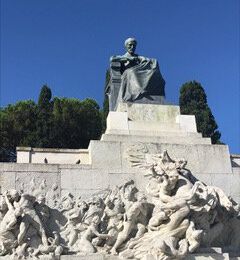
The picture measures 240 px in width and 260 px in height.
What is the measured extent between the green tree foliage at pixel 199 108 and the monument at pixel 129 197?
46.4 ft

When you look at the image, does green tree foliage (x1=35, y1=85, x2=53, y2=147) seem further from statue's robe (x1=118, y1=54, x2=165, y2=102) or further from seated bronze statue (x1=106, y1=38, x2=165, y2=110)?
statue's robe (x1=118, y1=54, x2=165, y2=102)

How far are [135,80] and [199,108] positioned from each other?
618 inches

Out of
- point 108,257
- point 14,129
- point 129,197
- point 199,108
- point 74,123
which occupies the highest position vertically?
point 199,108

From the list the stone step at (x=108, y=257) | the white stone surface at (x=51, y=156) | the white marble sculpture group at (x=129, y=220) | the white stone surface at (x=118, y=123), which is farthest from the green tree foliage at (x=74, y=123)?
the stone step at (x=108, y=257)

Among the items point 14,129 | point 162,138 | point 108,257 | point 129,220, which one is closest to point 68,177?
point 129,220

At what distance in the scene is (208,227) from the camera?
935 cm

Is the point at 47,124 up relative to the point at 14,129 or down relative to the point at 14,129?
up

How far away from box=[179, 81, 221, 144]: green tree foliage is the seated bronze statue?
13.3 meters

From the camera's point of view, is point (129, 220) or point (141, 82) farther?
point (141, 82)

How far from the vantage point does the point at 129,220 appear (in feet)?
30.1

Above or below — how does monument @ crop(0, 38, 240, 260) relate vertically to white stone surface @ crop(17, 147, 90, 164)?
below

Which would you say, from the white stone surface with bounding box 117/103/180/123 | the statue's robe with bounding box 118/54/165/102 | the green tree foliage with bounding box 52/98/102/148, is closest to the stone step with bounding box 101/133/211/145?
the white stone surface with bounding box 117/103/180/123

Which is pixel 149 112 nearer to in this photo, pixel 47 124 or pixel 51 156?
pixel 51 156

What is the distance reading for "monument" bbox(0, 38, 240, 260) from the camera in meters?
8.81
